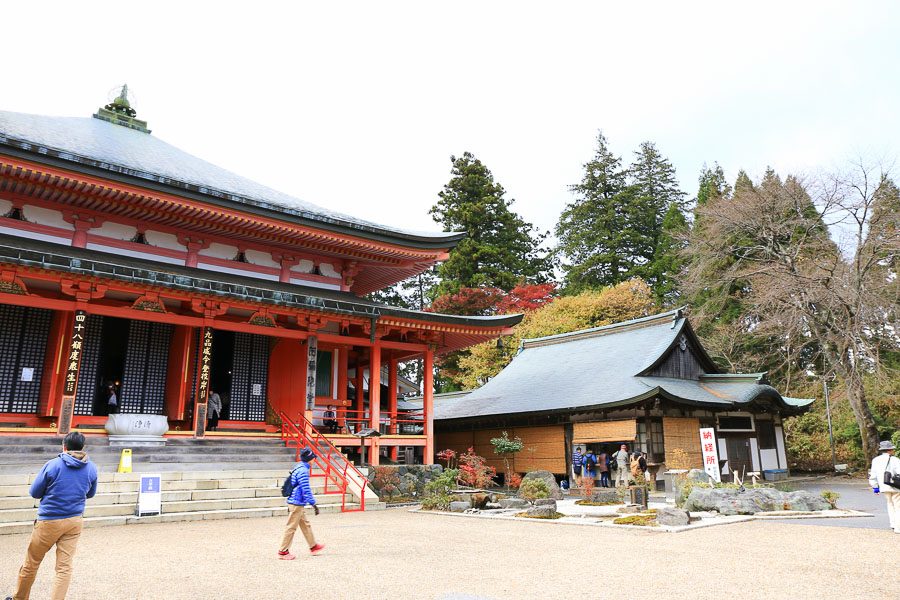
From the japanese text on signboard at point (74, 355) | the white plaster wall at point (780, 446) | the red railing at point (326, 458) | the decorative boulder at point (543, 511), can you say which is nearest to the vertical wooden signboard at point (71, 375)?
the japanese text on signboard at point (74, 355)

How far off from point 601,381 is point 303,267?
1115cm

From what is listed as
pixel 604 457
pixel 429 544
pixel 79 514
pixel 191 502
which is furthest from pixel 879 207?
pixel 79 514

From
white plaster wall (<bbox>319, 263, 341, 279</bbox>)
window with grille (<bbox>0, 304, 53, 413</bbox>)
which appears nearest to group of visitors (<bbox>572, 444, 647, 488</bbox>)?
white plaster wall (<bbox>319, 263, 341, 279</bbox>)

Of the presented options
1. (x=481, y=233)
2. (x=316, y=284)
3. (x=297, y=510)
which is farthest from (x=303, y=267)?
(x=481, y=233)

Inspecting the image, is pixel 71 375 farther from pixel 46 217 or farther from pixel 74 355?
pixel 46 217

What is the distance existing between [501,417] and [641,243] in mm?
29008

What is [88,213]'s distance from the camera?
15211 mm

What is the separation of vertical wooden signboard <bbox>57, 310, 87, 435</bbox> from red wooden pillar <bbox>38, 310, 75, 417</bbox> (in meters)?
0.64

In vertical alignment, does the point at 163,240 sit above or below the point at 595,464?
above

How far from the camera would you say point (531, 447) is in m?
22.2

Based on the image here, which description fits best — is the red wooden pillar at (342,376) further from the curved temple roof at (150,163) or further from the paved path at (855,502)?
the paved path at (855,502)

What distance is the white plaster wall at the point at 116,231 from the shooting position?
15.7 meters

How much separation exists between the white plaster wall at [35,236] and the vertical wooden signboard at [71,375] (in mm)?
2250

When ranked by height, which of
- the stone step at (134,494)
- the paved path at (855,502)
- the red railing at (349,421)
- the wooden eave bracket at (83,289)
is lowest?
the paved path at (855,502)
